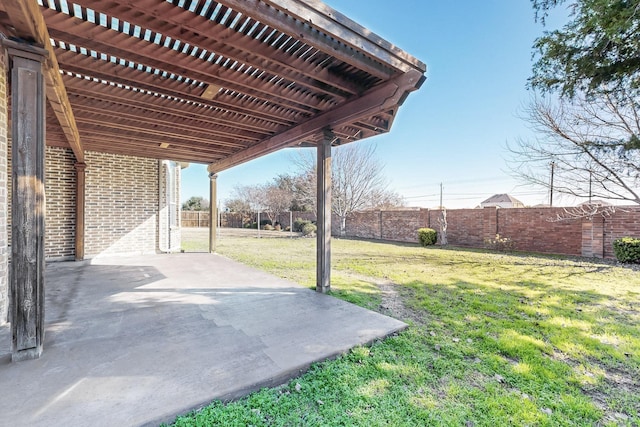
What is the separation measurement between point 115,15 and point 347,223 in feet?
49.3

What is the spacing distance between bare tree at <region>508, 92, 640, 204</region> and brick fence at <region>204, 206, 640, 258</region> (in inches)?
41.4

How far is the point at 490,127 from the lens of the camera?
44.3 ft

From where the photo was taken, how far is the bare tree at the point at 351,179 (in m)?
16.2

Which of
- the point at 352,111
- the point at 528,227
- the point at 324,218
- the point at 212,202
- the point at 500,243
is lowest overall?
the point at 500,243

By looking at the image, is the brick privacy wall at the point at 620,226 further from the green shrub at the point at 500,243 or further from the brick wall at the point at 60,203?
the brick wall at the point at 60,203

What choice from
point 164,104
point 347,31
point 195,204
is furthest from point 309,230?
point 195,204

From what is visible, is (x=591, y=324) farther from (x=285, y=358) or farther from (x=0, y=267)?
(x=0, y=267)

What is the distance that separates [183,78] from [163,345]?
10.1ft

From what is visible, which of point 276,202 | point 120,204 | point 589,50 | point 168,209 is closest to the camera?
point 589,50

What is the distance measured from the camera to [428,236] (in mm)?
11922

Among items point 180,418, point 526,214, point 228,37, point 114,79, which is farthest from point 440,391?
point 526,214

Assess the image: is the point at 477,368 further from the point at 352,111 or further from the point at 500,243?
the point at 500,243

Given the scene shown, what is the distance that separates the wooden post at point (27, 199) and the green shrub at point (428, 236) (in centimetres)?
1173

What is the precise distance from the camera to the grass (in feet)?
6.06
